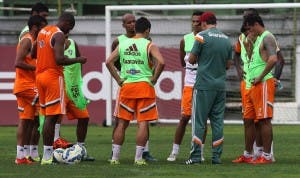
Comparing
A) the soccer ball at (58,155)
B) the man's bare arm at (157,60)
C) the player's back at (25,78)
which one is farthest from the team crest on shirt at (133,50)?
the soccer ball at (58,155)

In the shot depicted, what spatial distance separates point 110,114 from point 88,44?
3.85m

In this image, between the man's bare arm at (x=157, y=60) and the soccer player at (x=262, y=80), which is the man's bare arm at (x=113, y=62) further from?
the soccer player at (x=262, y=80)

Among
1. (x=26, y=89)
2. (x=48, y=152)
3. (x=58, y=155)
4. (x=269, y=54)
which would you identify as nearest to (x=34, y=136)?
(x=26, y=89)

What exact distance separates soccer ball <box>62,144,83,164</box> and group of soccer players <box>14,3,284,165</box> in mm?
306

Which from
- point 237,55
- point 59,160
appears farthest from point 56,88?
point 237,55

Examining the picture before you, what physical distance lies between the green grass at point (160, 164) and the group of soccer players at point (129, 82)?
1.39 feet

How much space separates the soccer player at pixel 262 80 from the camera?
54.8 ft

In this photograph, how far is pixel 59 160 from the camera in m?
16.5

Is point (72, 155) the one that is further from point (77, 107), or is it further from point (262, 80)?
point (262, 80)

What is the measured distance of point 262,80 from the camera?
16.8 m

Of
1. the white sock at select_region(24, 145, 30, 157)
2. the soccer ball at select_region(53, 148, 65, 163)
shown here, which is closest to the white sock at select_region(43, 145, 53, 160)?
the soccer ball at select_region(53, 148, 65, 163)

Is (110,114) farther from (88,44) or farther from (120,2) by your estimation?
(120,2)

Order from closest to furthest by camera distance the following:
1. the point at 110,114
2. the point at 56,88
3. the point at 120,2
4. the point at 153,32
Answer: the point at 56,88
the point at 110,114
the point at 153,32
the point at 120,2

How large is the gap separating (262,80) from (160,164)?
6.92 feet
